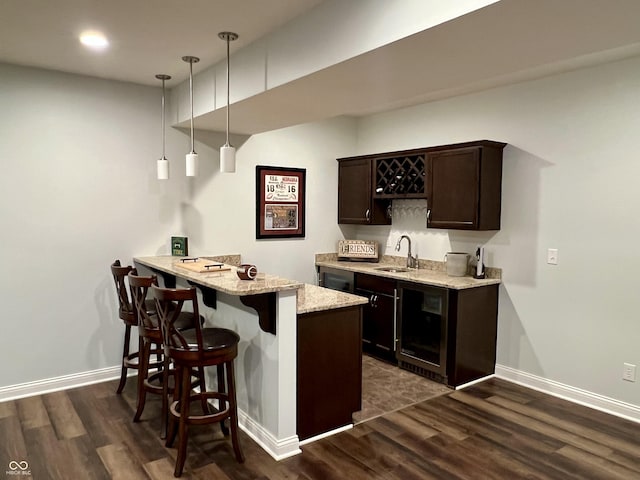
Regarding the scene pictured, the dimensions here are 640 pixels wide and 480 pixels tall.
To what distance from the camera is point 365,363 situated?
4.48 metres

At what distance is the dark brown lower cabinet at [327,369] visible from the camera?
287 cm

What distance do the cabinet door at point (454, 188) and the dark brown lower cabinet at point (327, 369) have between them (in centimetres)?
Answer: 158

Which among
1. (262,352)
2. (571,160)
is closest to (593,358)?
(571,160)

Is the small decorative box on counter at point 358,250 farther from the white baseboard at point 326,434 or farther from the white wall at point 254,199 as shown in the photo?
the white baseboard at point 326,434

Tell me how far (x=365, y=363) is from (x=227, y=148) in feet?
8.46

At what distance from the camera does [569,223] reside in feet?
12.0

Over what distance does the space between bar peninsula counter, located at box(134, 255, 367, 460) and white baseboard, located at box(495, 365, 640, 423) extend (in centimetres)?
166

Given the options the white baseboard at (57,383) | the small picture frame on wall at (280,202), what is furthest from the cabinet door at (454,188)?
the white baseboard at (57,383)

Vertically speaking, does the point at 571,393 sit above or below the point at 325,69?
below

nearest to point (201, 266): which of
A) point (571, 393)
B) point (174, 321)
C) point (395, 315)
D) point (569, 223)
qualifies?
point (174, 321)

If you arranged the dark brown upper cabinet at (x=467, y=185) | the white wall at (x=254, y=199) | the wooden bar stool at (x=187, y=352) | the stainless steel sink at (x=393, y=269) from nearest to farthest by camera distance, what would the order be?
the wooden bar stool at (x=187, y=352)
the dark brown upper cabinet at (x=467, y=185)
the white wall at (x=254, y=199)
the stainless steel sink at (x=393, y=269)

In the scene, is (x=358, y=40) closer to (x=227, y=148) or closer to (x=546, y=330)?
(x=227, y=148)

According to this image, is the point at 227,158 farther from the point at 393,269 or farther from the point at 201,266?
the point at 393,269

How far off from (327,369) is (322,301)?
44cm
